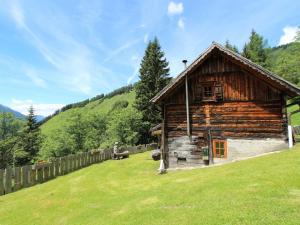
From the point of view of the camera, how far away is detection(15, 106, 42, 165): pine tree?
56.6 meters

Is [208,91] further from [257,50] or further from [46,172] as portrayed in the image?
[257,50]

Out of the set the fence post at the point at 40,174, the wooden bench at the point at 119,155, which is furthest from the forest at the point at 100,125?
the fence post at the point at 40,174

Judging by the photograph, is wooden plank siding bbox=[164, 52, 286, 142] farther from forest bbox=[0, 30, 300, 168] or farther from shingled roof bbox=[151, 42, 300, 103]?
forest bbox=[0, 30, 300, 168]

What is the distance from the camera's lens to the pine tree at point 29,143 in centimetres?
5660

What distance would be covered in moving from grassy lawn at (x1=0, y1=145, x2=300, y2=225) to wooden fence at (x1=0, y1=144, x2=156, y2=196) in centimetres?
115

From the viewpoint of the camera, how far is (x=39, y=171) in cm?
2247

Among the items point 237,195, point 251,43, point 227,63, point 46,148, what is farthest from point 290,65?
point 237,195

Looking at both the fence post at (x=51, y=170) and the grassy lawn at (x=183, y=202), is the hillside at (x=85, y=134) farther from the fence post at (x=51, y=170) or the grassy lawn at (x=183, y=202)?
the grassy lawn at (x=183, y=202)

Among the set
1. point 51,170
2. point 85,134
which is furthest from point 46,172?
point 85,134

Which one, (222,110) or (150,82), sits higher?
(150,82)

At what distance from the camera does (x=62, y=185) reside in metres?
20.5

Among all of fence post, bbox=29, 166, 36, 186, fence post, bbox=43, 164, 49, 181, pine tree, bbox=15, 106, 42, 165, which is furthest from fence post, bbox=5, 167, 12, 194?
pine tree, bbox=15, 106, 42, 165

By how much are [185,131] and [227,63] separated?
6054mm

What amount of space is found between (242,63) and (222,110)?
12.0ft
